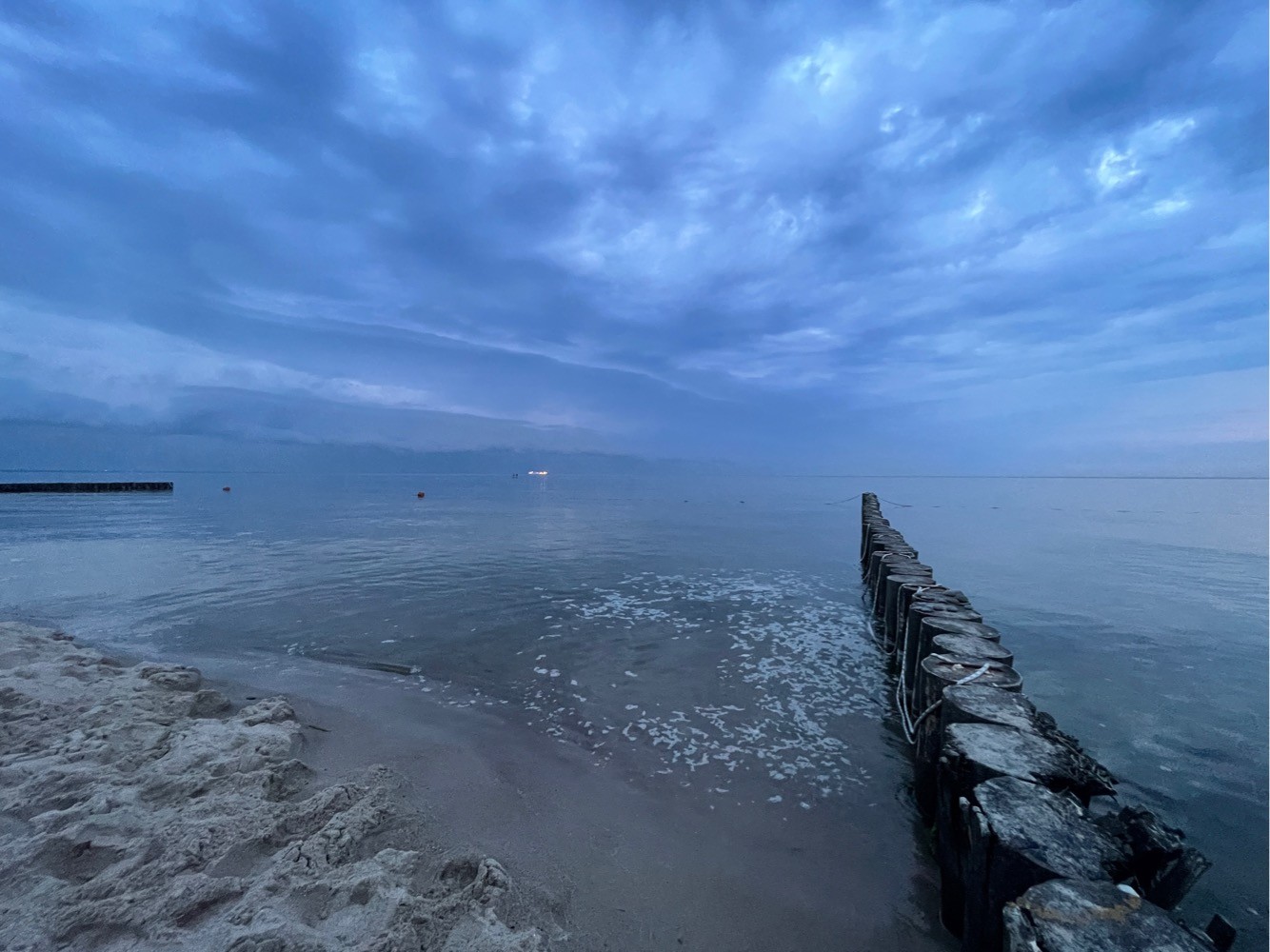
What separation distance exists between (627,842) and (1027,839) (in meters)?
3.08

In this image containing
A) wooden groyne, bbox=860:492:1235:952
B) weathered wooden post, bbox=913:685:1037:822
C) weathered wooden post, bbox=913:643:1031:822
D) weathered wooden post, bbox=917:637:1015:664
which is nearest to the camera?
wooden groyne, bbox=860:492:1235:952

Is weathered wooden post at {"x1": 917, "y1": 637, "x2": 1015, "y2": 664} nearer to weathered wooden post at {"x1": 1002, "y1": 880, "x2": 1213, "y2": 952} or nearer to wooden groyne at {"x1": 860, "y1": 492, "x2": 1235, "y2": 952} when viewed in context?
wooden groyne at {"x1": 860, "y1": 492, "x2": 1235, "y2": 952}

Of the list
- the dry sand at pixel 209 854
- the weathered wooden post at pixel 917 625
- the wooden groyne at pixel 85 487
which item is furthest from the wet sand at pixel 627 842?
the wooden groyne at pixel 85 487

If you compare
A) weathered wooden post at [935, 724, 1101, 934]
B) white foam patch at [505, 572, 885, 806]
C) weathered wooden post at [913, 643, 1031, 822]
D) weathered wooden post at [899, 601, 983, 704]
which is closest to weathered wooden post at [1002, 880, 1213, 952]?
weathered wooden post at [935, 724, 1101, 934]

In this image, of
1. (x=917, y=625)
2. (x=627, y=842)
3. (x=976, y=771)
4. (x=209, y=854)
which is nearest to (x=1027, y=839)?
(x=976, y=771)

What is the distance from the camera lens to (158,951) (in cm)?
308

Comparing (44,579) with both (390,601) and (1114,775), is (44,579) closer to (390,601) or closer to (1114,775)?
(390,601)

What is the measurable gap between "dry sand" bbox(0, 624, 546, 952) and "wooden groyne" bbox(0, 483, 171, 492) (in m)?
72.7

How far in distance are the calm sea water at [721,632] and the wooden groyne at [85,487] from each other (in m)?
44.6

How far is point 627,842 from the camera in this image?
15.6 feet

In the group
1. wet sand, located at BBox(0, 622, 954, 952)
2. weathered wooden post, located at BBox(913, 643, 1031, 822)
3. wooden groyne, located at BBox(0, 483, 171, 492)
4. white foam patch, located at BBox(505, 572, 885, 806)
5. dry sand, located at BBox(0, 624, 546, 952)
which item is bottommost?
wooden groyne, located at BBox(0, 483, 171, 492)

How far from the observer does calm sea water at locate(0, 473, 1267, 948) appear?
6289 mm

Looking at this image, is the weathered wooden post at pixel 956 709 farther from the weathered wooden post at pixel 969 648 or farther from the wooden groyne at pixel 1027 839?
the weathered wooden post at pixel 969 648

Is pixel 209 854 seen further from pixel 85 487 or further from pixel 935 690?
pixel 85 487
